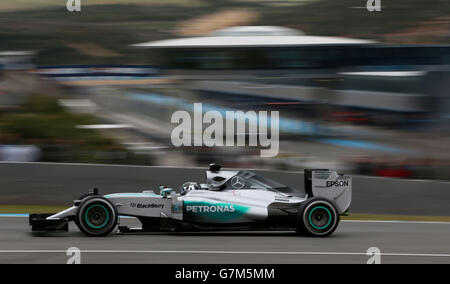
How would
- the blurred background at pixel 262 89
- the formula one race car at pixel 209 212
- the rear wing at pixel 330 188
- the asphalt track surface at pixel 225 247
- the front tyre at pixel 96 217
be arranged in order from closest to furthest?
the asphalt track surface at pixel 225 247, the front tyre at pixel 96 217, the formula one race car at pixel 209 212, the rear wing at pixel 330 188, the blurred background at pixel 262 89

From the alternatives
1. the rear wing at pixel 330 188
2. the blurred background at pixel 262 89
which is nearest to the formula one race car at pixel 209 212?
the rear wing at pixel 330 188

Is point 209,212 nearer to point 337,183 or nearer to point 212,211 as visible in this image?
point 212,211

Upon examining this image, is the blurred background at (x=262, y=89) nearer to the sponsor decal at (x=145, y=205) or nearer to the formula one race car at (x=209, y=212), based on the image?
the formula one race car at (x=209, y=212)

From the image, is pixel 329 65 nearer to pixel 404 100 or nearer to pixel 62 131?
pixel 404 100

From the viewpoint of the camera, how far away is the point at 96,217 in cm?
891

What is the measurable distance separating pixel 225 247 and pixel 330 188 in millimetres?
2027

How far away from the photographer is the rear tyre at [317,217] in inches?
358

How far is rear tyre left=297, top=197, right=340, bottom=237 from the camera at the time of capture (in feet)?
29.9

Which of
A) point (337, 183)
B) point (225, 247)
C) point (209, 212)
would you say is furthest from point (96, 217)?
point (337, 183)

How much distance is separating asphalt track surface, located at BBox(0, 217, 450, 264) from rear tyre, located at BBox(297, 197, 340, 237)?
0.45ft

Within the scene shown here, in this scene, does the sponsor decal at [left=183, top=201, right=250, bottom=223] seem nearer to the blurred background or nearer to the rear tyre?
the rear tyre

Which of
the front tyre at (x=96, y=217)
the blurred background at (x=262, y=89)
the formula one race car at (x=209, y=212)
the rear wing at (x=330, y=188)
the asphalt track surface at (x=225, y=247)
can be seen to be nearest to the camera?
the asphalt track surface at (x=225, y=247)

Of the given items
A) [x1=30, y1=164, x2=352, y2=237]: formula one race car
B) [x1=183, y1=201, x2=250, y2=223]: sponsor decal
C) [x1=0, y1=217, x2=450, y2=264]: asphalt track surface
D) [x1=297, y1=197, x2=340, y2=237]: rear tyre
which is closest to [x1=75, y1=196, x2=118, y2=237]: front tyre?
[x1=30, y1=164, x2=352, y2=237]: formula one race car

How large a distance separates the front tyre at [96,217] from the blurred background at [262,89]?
21.3 feet
